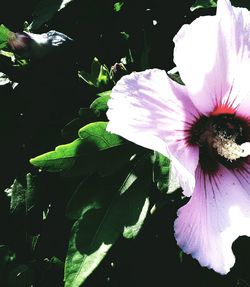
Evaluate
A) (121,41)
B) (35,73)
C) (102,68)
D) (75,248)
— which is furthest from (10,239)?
(121,41)

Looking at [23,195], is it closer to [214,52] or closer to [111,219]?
[111,219]

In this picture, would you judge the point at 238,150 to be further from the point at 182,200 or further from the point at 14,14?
the point at 14,14

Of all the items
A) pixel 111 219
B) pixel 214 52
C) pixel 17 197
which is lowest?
pixel 17 197

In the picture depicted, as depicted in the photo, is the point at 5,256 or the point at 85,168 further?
the point at 5,256

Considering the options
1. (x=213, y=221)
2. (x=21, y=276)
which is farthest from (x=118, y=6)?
(x=21, y=276)

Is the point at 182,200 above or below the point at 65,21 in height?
below

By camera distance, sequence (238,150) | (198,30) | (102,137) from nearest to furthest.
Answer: (198,30) < (102,137) < (238,150)

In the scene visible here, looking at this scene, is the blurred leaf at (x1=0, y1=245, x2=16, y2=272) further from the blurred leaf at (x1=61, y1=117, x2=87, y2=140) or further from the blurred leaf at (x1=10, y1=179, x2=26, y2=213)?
the blurred leaf at (x1=61, y1=117, x2=87, y2=140)

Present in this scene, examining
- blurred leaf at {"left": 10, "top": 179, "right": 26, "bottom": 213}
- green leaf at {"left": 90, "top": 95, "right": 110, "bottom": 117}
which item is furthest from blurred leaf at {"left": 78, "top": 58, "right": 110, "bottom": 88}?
Answer: blurred leaf at {"left": 10, "top": 179, "right": 26, "bottom": 213}

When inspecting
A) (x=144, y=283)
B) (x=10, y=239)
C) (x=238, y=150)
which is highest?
(x=238, y=150)
